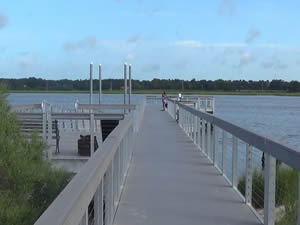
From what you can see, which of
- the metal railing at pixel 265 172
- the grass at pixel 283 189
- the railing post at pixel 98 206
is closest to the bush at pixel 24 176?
the railing post at pixel 98 206

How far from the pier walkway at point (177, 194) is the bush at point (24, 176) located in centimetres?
104

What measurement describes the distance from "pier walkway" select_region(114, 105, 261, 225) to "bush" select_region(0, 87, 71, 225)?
3.41 ft

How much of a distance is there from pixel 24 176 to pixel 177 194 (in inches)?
83.9

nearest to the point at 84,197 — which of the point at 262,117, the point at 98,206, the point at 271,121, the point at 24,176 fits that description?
the point at 98,206

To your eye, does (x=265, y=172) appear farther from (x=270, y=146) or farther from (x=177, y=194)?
(x=177, y=194)

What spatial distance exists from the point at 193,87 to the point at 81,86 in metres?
28.8

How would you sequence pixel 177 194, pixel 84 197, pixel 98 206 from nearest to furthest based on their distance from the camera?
pixel 84 197 → pixel 98 206 → pixel 177 194

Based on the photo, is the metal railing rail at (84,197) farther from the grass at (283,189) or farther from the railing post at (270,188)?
the grass at (283,189)

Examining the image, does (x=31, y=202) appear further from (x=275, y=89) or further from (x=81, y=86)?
(x=275, y=89)

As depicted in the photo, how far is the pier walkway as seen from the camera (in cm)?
609

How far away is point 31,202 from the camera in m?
6.94

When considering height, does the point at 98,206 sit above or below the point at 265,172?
below

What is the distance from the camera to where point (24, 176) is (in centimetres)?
705

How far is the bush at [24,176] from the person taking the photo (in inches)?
255
